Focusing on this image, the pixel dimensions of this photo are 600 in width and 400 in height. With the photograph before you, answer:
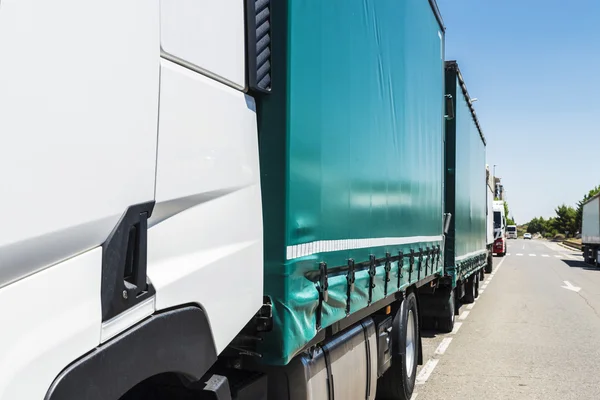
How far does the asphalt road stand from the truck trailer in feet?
9.61

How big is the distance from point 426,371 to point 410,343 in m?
1.69

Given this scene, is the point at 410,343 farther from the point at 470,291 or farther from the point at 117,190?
the point at 470,291

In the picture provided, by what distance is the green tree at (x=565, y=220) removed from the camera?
108m

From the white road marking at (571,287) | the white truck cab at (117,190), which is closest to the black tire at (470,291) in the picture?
the white road marking at (571,287)

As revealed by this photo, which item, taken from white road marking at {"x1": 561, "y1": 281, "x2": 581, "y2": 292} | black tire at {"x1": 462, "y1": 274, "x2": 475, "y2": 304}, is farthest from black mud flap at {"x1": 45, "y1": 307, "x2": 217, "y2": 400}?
white road marking at {"x1": 561, "y1": 281, "x2": 581, "y2": 292}

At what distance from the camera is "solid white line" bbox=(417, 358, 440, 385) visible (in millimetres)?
7141

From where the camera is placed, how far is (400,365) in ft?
18.0

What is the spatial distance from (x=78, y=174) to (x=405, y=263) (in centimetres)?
420

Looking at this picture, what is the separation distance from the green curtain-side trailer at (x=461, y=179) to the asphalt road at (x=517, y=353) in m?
1.07

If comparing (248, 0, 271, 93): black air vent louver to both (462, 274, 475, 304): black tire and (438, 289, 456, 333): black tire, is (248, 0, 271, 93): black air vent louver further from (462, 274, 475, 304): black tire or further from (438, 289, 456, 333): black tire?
(462, 274, 475, 304): black tire

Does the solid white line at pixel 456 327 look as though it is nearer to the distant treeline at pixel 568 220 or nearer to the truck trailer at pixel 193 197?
the truck trailer at pixel 193 197

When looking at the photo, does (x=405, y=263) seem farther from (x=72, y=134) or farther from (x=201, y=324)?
(x=72, y=134)

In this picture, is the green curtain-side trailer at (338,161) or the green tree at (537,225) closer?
the green curtain-side trailer at (338,161)

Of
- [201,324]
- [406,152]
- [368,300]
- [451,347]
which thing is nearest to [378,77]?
[406,152]
